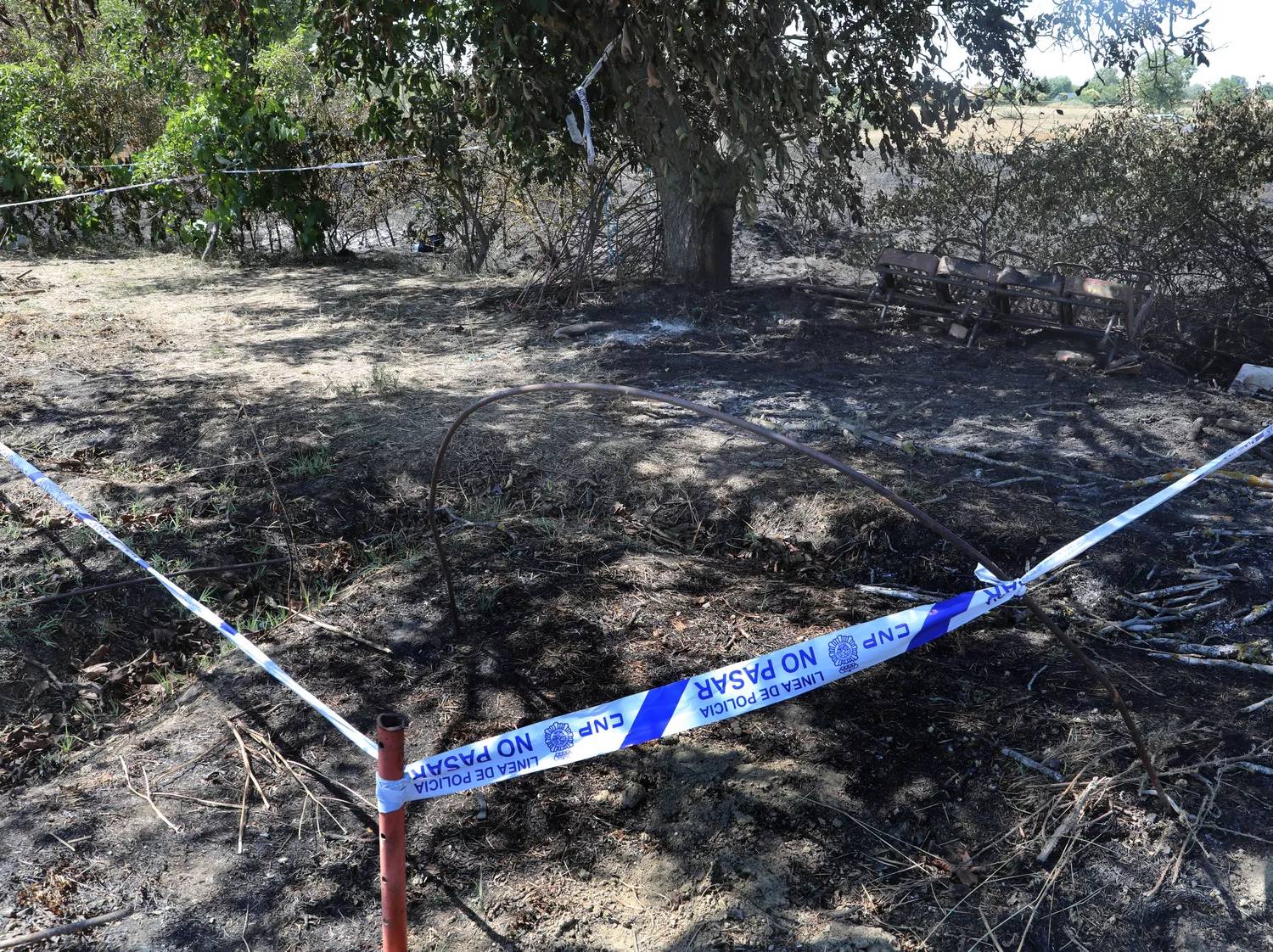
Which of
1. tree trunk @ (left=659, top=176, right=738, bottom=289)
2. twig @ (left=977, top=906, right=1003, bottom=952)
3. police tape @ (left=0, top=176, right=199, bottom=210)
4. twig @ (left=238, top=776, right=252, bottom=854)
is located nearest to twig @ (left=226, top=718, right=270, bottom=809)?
twig @ (left=238, top=776, right=252, bottom=854)

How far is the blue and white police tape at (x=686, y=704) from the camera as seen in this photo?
2436 mm

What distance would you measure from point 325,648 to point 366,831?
42.3 inches

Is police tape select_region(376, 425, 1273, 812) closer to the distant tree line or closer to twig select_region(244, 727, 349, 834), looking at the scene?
twig select_region(244, 727, 349, 834)

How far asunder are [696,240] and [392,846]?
25.6 ft

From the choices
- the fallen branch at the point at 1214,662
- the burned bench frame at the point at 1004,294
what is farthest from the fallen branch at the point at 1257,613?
the burned bench frame at the point at 1004,294

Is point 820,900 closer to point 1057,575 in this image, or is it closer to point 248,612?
point 1057,575

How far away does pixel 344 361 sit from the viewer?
761 cm

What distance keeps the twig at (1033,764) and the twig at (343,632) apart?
2292 millimetres

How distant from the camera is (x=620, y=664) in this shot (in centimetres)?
372

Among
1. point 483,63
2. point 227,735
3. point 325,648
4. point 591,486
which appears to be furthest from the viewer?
point 483,63

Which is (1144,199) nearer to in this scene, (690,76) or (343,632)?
(690,76)

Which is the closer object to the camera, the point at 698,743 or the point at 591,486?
the point at 698,743

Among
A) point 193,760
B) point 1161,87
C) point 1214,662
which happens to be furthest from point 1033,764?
point 1161,87

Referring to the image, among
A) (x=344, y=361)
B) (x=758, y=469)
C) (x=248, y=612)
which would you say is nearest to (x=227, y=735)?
(x=248, y=612)
